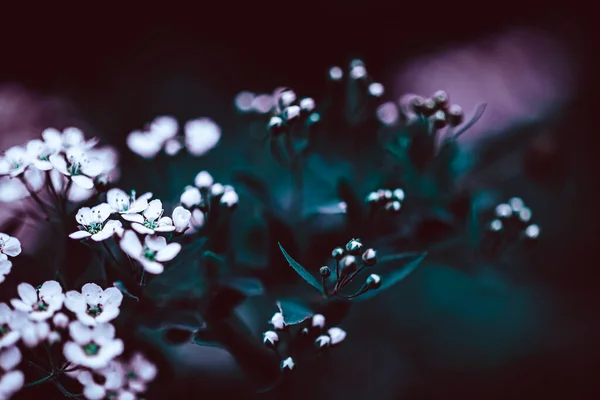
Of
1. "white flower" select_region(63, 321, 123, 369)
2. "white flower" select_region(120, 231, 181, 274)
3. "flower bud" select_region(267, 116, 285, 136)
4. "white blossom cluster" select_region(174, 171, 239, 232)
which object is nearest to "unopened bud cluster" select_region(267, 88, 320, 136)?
"flower bud" select_region(267, 116, 285, 136)

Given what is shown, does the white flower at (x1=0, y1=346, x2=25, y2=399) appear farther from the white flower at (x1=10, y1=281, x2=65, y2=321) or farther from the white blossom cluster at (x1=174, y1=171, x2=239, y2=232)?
the white blossom cluster at (x1=174, y1=171, x2=239, y2=232)

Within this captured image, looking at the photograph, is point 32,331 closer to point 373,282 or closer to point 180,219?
point 180,219

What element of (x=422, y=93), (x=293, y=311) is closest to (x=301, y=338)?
(x=293, y=311)

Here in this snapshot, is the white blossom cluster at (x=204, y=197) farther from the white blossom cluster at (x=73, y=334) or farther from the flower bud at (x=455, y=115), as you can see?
the flower bud at (x=455, y=115)

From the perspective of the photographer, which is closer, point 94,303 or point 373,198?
point 94,303

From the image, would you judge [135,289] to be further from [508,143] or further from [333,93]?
[508,143]
